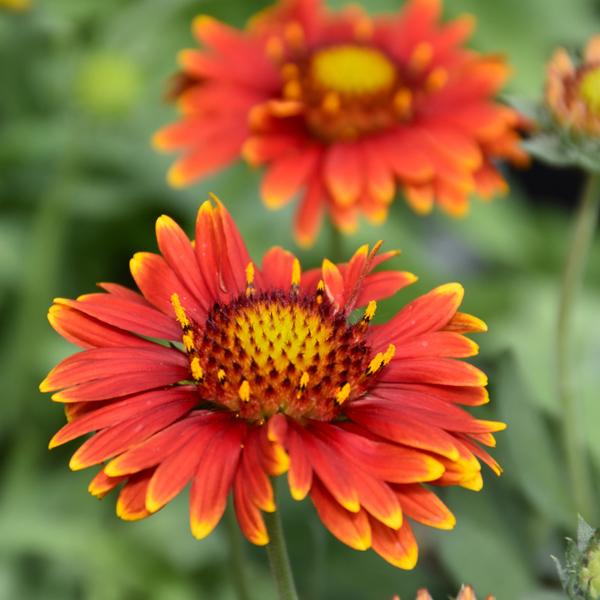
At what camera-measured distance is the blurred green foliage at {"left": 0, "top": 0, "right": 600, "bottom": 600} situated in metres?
1.08

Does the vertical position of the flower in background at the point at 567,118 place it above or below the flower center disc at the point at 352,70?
below

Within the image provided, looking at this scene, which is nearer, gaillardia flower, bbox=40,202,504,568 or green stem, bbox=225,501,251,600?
gaillardia flower, bbox=40,202,504,568

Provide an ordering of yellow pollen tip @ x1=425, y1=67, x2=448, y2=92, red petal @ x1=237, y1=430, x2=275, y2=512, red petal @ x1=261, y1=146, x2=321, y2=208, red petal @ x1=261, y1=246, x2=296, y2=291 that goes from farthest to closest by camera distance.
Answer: yellow pollen tip @ x1=425, y1=67, x2=448, y2=92
red petal @ x1=261, y1=146, x2=321, y2=208
red petal @ x1=261, y1=246, x2=296, y2=291
red petal @ x1=237, y1=430, x2=275, y2=512

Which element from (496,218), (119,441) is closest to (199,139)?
(119,441)

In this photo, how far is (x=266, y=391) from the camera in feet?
2.49

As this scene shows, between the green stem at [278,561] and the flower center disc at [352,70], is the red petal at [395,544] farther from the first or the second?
the flower center disc at [352,70]

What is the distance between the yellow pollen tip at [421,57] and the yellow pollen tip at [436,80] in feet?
0.08

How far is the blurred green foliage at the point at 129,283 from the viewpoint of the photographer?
1.08 metres

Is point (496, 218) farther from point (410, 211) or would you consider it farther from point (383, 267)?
point (383, 267)

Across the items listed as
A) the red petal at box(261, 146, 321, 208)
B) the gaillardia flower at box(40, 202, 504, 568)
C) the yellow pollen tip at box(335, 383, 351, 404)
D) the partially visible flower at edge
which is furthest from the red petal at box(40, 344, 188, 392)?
the red petal at box(261, 146, 321, 208)

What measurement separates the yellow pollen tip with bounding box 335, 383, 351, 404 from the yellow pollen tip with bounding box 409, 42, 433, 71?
2.21ft

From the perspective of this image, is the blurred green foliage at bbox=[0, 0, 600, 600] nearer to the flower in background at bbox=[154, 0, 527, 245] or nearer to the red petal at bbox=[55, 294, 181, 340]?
the flower in background at bbox=[154, 0, 527, 245]

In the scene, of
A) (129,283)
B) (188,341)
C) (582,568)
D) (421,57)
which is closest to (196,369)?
(188,341)

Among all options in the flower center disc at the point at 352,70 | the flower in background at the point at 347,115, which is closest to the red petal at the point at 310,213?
the flower in background at the point at 347,115
